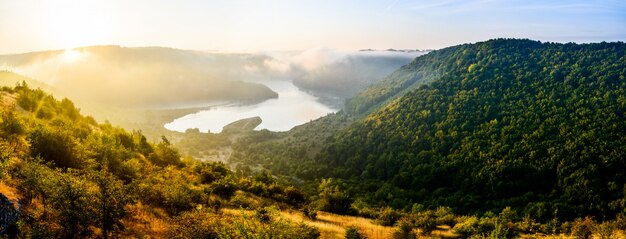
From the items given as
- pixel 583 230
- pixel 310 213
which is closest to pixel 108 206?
pixel 310 213

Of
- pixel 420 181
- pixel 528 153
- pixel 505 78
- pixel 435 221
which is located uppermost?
pixel 505 78

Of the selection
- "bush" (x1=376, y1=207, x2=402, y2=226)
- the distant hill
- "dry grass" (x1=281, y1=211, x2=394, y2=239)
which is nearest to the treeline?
"dry grass" (x1=281, y1=211, x2=394, y2=239)

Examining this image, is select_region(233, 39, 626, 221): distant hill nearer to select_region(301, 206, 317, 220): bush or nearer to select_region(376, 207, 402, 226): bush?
select_region(376, 207, 402, 226): bush

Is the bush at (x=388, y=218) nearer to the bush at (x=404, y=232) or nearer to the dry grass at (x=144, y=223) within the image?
the bush at (x=404, y=232)

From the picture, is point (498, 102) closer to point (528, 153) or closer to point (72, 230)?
point (528, 153)

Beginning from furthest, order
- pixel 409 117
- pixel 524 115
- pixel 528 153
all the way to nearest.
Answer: pixel 409 117
pixel 524 115
pixel 528 153

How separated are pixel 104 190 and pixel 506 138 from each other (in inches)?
3458

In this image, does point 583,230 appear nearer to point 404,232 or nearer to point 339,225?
point 404,232

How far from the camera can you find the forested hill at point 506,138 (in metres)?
64.2

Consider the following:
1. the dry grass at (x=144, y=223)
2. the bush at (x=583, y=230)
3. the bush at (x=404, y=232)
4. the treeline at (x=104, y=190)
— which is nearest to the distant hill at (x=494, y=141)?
the treeline at (x=104, y=190)

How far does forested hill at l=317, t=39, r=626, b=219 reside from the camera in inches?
2530

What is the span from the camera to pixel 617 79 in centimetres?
9625

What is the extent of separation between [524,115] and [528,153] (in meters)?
22.1

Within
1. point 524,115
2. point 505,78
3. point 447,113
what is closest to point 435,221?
point 524,115
